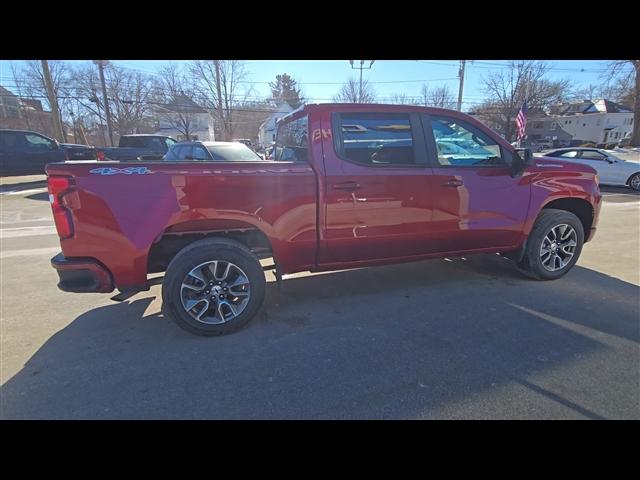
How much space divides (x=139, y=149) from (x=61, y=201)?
442 inches

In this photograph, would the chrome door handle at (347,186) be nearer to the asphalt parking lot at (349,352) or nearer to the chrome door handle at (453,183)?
the chrome door handle at (453,183)

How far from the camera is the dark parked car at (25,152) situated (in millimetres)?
12039

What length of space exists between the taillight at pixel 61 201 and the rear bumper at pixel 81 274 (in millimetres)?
235

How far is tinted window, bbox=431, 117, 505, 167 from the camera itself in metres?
3.52

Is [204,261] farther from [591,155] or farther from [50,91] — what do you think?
[50,91]

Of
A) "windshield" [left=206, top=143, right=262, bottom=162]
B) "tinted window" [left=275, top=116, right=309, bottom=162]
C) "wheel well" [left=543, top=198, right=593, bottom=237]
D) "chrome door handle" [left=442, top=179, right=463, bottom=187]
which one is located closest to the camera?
"tinted window" [left=275, top=116, right=309, bottom=162]

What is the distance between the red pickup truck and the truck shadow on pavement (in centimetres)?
45

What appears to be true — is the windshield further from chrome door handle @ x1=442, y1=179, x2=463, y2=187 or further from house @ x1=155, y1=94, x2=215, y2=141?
house @ x1=155, y1=94, x2=215, y2=141

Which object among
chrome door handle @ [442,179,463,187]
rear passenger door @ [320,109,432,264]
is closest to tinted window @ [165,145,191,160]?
rear passenger door @ [320,109,432,264]

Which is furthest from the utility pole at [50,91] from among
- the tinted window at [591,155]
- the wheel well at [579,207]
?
the tinted window at [591,155]

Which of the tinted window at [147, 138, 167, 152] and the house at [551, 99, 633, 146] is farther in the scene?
the house at [551, 99, 633, 146]

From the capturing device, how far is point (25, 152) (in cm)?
1238

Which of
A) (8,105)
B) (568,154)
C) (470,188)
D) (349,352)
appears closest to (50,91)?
(8,105)

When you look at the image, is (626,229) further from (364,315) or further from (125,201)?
(125,201)
